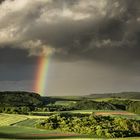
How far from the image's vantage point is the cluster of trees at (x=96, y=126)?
135137 millimetres

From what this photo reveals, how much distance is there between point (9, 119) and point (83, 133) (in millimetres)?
57791

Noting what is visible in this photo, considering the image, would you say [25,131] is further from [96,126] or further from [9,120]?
[9,120]

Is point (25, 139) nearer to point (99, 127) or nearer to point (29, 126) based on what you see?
point (99, 127)

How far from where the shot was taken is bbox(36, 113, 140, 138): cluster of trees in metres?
135

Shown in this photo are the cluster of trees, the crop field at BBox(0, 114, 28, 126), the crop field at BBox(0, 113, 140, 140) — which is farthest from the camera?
the crop field at BBox(0, 114, 28, 126)

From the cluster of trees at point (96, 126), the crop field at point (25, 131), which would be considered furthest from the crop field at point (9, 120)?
the cluster of trees at point (96, 126)

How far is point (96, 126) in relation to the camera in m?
145

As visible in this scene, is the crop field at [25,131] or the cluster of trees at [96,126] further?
the cluster of trees at [96,126]

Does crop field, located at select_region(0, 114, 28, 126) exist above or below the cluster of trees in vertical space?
above

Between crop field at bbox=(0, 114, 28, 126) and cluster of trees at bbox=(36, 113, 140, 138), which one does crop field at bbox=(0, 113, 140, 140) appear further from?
cluster of trees at bbox=(36, 113, 140, 138)

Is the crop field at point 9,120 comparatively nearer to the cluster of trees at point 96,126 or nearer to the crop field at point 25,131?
the crop field at point 25,131

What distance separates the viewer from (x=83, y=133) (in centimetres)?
13912

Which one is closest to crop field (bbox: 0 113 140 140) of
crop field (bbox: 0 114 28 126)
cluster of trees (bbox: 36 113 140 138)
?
crop field (bbox: 0 114 28 126)

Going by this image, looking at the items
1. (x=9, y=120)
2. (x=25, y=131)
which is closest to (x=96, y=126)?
(x=25, y=131)
